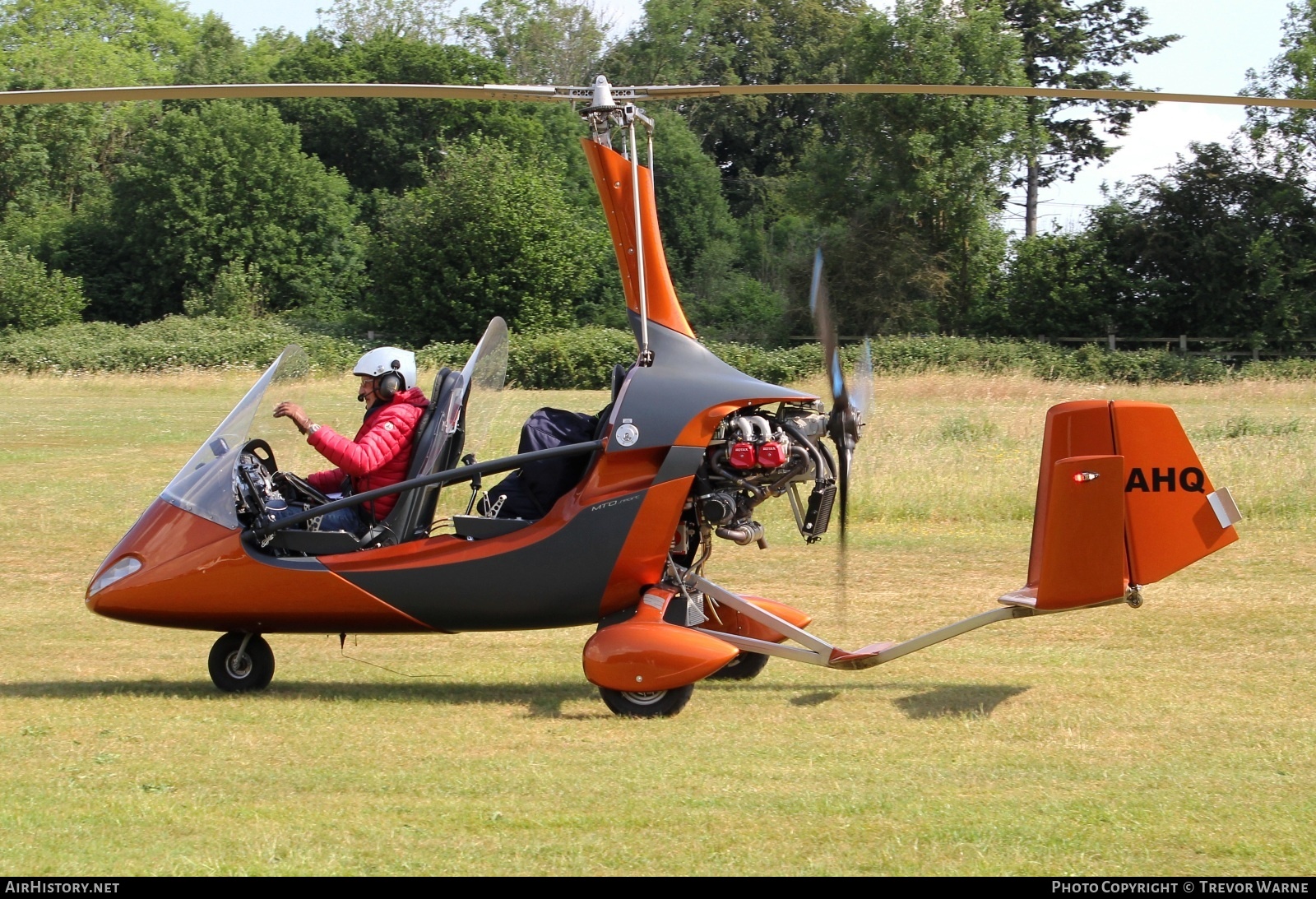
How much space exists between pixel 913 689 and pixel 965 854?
249 cm

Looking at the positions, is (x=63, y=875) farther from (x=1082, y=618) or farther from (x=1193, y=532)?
(x=1082, y=618)

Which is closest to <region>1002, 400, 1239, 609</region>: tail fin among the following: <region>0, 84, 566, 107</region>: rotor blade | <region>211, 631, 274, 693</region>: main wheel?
<region>0, 84, 566, 107</region>: rotor blade

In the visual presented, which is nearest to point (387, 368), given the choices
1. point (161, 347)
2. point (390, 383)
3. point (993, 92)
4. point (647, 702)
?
point (390, 383)

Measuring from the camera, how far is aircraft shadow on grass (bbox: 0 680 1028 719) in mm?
6641

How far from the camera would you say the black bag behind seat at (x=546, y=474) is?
665 centimetres

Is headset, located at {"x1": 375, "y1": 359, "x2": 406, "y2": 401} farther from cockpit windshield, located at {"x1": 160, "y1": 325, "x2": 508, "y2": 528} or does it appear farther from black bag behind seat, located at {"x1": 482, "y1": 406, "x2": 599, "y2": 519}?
black bag behind seat, located at {"x1": 482, "y1": 406, "x2": 599, "y2": 519}

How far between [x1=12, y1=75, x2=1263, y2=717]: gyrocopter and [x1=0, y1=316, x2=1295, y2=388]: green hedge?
28.8 metres

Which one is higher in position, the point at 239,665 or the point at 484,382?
the point at 484,382

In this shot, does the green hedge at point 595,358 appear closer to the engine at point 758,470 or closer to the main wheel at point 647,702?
the engine at point 758,470

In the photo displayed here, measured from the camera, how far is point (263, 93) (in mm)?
5621

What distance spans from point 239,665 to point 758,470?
2.98 m

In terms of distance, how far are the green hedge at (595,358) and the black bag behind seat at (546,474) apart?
2876 centimetres

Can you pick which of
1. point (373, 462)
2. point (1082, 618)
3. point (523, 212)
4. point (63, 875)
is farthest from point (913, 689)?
point (523, 212)

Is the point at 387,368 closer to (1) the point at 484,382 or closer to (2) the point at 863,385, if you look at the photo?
(1) the point at 484,382
